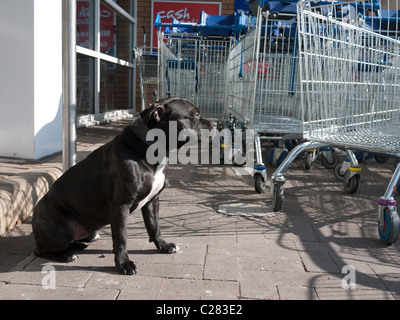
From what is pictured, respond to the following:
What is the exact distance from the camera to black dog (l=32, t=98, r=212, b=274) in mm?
2396

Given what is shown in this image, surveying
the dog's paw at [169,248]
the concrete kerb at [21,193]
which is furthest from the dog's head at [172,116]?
the concrete kerb at [21,193]

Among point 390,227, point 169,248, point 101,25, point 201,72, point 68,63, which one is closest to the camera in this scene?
point 169,248

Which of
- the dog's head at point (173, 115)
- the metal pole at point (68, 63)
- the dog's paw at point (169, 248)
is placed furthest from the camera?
the metal pole at point (68, 63)

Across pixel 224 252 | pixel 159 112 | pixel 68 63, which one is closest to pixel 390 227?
pixel 224 252

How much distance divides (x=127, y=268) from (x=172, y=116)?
2.90ft

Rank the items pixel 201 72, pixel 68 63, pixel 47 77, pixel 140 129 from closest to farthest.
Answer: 1. pixel 140 129
2. pixel 68 63
3. pixel 47 77
4. pixel 201 72

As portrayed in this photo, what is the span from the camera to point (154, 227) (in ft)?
8.85

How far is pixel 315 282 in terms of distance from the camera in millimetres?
2277

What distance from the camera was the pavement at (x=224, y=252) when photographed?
7.12ft

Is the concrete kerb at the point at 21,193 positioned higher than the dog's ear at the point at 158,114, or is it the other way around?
the dog's ear at the point at 158,114

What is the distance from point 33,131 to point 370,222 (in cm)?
318

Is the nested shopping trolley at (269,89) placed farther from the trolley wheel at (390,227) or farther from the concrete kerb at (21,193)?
the concrete kerb at (21,193)

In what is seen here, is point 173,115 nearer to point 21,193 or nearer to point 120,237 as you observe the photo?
point 120,237

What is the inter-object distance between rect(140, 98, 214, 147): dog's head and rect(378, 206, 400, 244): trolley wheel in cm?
133
